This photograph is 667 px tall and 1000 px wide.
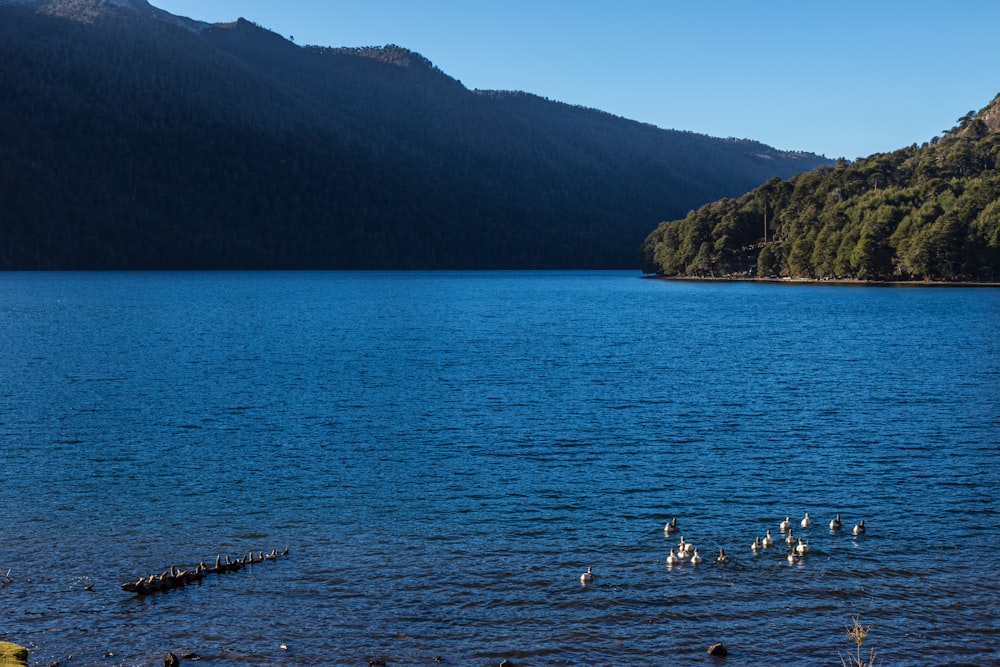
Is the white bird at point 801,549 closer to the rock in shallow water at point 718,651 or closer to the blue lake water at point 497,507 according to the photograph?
the blue lake water at point 497,507

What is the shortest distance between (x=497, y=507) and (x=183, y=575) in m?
11.9

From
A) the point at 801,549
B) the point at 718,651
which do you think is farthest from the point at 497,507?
the point at 718,651

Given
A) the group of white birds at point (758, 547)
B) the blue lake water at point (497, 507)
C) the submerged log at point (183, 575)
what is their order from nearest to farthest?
the blue lake water at point (497, 507)
the submerged log at point (183, 575)
the group of white birds at point (758, 547)

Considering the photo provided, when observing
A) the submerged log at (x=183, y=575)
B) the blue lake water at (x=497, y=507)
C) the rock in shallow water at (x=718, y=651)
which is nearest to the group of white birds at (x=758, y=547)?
the blue lake water at (x=497, y=507)

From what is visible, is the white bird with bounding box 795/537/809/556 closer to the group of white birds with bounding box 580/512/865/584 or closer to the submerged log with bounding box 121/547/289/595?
the group of white birds with bounding box 580/512/865/584

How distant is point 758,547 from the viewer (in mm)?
27703

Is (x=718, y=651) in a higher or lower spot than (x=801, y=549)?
lower

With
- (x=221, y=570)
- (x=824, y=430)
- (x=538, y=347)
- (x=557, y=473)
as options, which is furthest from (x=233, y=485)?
(x=538, y=347)

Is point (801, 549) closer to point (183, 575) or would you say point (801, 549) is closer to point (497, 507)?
point (497, 507)

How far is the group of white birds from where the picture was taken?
86.8ft

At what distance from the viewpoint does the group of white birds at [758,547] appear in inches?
1042

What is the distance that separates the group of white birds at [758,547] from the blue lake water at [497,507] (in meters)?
0.36

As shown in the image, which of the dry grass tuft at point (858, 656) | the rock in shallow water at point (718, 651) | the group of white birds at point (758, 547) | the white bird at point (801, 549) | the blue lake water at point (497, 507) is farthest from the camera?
the white bird at point (801, 549)

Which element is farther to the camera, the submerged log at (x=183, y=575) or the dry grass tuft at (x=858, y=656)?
the submerged log at (x=183, y=575)
